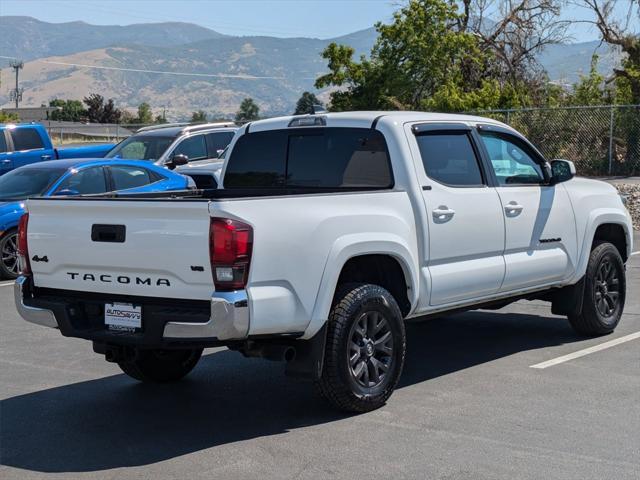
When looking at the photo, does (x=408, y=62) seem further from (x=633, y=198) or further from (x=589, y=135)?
(x=633, y=198)

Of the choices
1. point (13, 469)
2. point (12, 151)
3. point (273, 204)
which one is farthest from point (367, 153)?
point (12, 151)

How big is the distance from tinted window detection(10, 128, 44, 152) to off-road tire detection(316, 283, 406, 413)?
1593 cm

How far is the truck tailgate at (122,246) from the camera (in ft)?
19.5

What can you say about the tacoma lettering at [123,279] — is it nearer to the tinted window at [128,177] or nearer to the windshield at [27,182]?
the windshield at [27,182]

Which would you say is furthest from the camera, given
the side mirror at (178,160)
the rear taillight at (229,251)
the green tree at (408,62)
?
the green tree at (408,62)

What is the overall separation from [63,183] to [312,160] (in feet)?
22.7

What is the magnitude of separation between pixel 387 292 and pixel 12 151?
625 inches

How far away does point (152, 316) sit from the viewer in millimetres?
6102

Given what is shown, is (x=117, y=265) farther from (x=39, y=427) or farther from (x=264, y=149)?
(x=264, y=149)

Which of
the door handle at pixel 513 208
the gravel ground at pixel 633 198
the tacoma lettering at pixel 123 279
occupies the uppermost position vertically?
the door handle at pixel 513 208

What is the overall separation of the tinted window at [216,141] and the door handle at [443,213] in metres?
12.1

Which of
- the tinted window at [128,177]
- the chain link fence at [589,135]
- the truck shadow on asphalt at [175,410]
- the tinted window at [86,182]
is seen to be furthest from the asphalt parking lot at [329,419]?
the chain link fence at [589,135]

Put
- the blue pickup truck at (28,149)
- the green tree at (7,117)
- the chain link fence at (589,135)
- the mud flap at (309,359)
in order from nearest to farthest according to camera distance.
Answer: the mud flap at (309,359), the blue pickup truck at (28,149), the chain link fence at (589,135), the green tree at (7,117)

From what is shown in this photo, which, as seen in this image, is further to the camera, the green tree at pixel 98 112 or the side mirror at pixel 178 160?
the green tree at pixel 98 112
